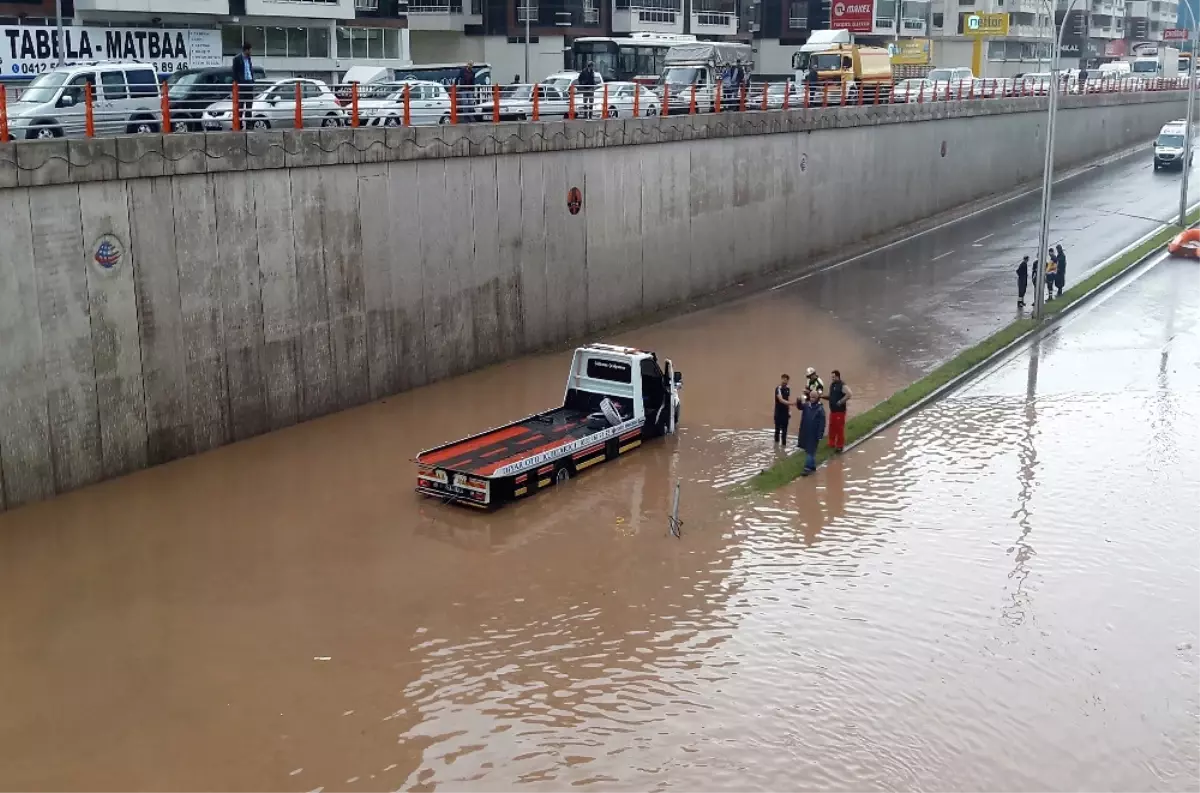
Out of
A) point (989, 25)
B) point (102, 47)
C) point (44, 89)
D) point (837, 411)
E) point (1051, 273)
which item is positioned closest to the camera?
point (837, 411)

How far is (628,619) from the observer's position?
49.0 feet

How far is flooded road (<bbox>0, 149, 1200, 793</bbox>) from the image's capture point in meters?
12.0

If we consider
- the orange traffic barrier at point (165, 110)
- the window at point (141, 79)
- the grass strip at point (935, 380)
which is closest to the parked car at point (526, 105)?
the window at point (141, 79)

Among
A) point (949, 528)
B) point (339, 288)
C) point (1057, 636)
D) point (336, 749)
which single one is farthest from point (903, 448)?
point (336, 749)

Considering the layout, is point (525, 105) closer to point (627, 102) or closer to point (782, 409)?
point (627, 102)

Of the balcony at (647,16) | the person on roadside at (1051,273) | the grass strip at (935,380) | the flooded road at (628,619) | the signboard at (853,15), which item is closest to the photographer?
the flooded road at (628,619)

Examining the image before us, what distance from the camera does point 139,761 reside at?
38.7 ft

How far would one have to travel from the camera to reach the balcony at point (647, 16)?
59.7m

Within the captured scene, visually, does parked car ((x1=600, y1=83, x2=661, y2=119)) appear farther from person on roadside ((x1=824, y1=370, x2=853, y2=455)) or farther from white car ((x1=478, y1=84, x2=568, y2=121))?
person on roadside ((x1=824, y1=370, x2=853, y2=455))

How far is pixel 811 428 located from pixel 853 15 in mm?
57683

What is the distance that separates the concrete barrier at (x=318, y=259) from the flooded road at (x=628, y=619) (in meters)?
1.03

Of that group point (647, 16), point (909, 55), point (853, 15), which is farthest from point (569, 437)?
point (853, 15)

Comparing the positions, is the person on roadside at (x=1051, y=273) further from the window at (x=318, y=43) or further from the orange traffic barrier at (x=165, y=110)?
the window at (x=318, y=43)

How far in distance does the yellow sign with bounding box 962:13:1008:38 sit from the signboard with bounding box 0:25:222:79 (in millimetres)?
50402
